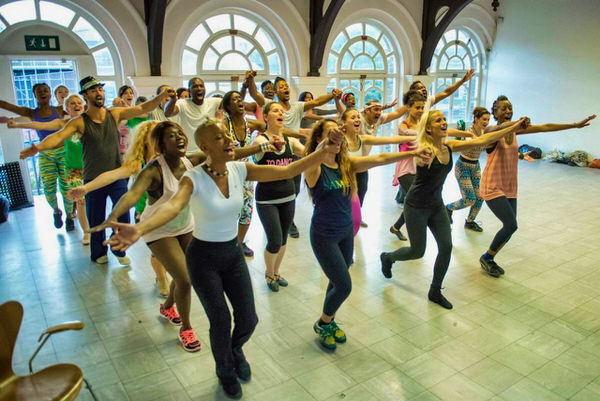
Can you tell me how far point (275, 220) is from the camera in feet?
12.6

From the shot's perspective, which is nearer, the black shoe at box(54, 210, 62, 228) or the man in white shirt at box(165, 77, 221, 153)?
the man in white shirt at box(165, 77, 221, 153)

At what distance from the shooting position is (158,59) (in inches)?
327

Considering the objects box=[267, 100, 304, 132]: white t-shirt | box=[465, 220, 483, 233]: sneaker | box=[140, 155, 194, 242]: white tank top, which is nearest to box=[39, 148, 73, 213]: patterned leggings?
box=[267, 100, 304, 132]: white t-shirt

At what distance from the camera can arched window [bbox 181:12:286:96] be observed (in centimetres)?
911

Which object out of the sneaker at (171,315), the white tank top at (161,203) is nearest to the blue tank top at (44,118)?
the sneaker at (171,315)

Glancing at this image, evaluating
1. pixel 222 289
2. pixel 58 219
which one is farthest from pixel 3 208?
pixel 222 289

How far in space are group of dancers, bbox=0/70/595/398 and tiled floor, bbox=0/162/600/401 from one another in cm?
19

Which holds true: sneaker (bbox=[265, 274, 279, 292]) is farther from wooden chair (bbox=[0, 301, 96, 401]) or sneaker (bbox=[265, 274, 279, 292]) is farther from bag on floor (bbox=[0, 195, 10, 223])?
bag on floor (bbox=[0, 195, 10, 223])

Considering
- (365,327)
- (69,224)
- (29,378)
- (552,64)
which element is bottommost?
(365,327)

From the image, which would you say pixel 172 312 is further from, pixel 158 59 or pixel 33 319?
pixel 158 59

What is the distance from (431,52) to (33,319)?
10337 millimetres

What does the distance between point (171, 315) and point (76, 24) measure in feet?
20.9

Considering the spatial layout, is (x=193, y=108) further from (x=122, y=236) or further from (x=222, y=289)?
(x=122, y=236)

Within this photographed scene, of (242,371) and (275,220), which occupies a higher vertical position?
(275,220)
